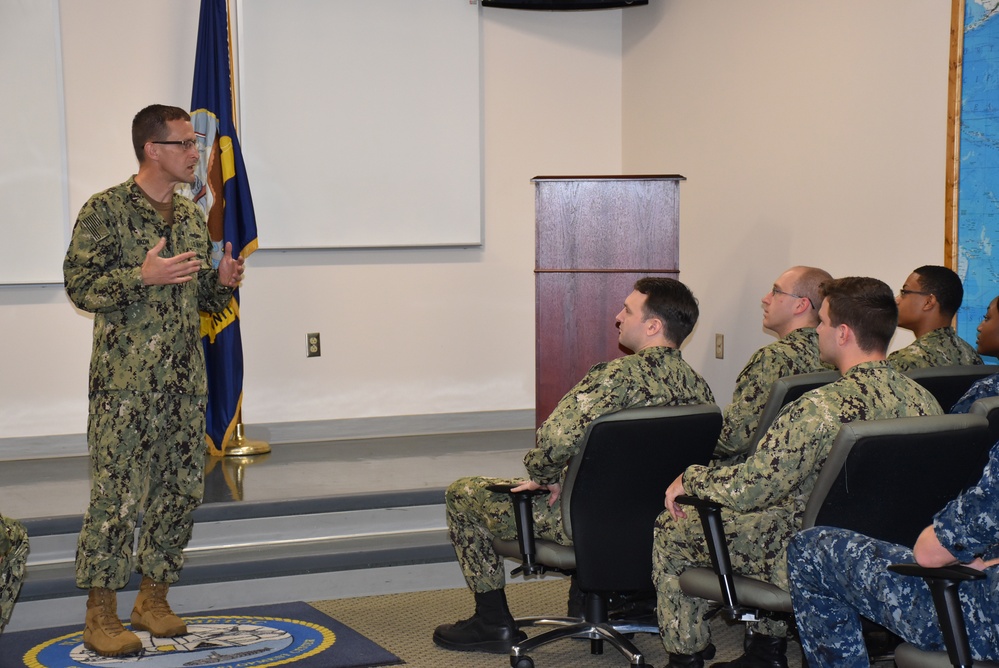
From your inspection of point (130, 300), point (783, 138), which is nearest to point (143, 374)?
point (130, 300)

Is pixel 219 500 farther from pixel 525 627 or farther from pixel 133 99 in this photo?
pixel 133 99

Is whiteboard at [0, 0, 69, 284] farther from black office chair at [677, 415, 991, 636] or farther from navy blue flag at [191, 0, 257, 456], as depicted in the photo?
black office chair at [677, 415, 991, 636]

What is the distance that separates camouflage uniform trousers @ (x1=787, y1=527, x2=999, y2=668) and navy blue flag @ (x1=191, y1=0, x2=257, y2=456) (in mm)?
3951

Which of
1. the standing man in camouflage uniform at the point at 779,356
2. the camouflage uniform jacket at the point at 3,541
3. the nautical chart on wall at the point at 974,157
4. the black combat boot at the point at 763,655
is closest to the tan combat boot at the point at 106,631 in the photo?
the camouflage uniform jacket at the point at 3,541

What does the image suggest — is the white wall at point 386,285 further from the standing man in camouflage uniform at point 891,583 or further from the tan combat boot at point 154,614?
the standing man in camouflage uniform at point 891,583

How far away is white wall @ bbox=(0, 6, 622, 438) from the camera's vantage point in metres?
6.07

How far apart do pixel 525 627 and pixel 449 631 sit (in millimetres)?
256

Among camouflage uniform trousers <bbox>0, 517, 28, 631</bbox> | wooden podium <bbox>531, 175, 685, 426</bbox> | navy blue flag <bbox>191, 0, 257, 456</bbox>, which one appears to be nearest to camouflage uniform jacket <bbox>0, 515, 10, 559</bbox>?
camouflage uniform trousers <bbox>0, 517, 28, 631</bbox>

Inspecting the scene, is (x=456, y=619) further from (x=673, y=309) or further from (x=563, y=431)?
(x=673, y=309)

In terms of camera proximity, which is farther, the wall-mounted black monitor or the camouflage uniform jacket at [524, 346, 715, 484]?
the wall-mounted black monitor

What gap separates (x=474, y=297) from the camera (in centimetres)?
701

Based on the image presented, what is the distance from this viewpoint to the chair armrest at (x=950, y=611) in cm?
211

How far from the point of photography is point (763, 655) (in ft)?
10.9

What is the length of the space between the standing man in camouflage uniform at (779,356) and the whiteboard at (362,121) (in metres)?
3.09
